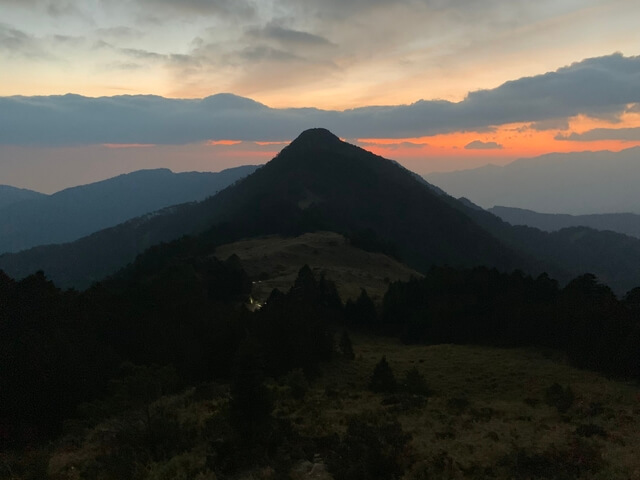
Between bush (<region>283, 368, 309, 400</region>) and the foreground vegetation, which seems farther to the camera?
bush (<region>283, 368, 309, 400</region>)

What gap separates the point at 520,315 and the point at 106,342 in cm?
5516

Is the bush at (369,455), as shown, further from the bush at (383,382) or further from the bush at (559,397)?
the bush at (383,382)

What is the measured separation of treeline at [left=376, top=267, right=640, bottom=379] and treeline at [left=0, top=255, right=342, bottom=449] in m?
27.2

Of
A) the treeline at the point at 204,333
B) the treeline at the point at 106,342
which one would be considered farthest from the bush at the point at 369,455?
the treeline at the point at 106,342

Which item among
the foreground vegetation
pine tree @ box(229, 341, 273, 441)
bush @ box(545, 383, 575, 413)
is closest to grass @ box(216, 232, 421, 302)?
the foreground vegetation

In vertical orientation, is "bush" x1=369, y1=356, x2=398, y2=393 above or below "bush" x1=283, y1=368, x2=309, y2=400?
below

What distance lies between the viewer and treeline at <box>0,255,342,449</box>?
1315 inches

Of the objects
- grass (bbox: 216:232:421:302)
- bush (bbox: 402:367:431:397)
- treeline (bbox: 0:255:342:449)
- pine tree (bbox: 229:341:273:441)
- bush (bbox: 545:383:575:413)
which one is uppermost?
pine tree (bbox: 229:341:273:441)

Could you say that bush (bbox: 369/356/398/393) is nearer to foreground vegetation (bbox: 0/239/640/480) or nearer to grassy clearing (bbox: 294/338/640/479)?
foreground vegetation (bbox: 0/239/640/480)

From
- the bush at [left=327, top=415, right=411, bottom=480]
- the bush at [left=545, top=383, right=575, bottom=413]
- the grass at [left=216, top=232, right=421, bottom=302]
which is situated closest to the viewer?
the bush at [left=327, top=415, right=411, bottom=480]

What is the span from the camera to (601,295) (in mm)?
68375

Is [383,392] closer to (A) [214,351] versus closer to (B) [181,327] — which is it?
(A) [214,351]

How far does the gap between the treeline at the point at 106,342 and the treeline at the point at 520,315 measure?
27.2 m

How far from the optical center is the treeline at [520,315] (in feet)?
167
